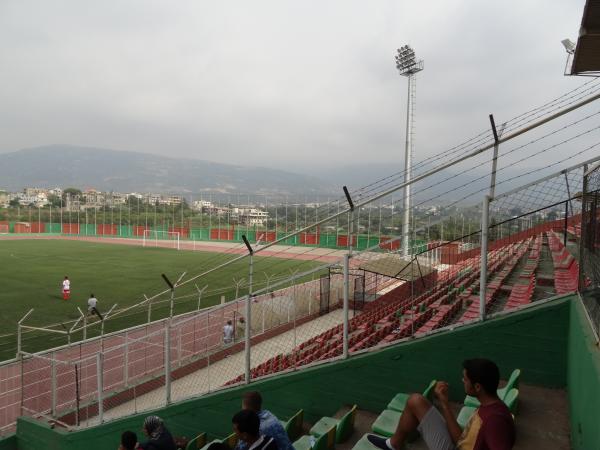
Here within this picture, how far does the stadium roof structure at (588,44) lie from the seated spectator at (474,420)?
265 cm

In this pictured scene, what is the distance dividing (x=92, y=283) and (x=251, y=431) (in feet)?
68.0

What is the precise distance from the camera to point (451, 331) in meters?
4.07

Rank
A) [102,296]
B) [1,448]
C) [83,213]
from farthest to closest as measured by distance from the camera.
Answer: [83,213], [102,296], [1,448]

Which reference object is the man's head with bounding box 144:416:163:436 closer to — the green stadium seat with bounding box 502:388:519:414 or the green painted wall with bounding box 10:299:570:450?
the green painted wall with bounding box 10:299:570:450

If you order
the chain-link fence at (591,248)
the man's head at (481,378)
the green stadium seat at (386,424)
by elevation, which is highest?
the chain-link fence at (591,248)

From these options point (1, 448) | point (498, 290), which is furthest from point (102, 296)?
point (498, 290)

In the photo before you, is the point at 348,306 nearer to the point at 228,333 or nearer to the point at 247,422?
the point at 247,422

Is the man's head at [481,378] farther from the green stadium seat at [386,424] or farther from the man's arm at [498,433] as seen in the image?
the green stadium seat at [386,424]

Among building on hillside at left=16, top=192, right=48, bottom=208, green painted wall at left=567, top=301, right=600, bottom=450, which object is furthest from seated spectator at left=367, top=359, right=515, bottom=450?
building on hillside at left=16, top=192, right=48, bottom=208

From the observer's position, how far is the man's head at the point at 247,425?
2.59 metres

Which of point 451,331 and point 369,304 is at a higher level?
point 451,331

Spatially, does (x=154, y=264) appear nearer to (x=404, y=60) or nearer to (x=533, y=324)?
(x=404, y=60)

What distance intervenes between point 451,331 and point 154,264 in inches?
1062

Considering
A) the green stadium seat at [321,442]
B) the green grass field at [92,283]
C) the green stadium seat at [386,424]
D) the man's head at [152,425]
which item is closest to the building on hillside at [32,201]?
the green grass field at [92,283]
